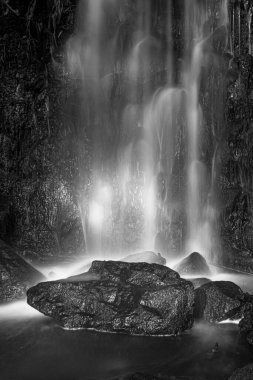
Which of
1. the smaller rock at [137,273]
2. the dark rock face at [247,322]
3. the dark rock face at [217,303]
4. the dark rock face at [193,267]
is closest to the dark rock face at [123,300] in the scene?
the smaller rock at [137,273]

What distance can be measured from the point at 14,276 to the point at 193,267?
18.7 feet

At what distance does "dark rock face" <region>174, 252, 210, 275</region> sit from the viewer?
12.7 m

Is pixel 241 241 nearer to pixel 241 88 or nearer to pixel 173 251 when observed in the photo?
pixel 173 251

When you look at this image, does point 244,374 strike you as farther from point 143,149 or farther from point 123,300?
point 143,149

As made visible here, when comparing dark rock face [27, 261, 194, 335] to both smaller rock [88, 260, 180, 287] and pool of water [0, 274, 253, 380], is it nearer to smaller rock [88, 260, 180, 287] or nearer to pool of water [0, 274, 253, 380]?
smaller rock [88, 260, 180, 287]

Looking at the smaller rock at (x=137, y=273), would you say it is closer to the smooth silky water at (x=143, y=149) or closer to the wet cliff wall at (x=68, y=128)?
the smooth silky water at (x=143, y=149)

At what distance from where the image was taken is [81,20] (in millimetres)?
21500

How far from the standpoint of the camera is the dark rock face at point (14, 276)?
10.6 meters

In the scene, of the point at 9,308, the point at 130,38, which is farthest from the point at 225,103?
the point at 9,308

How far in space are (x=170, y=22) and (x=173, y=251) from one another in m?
12.7

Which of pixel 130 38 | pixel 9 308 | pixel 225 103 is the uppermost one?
pixel 130 38

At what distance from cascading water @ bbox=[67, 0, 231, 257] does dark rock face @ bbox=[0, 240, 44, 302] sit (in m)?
6.55

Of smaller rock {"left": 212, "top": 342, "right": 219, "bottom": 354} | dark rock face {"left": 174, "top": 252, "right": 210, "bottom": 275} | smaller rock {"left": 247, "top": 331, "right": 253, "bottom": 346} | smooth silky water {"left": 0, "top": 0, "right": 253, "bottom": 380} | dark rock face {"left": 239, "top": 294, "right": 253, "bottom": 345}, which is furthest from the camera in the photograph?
smooth silky water {"left": 0, "top": 0, "right": 253, "bottom": 380}

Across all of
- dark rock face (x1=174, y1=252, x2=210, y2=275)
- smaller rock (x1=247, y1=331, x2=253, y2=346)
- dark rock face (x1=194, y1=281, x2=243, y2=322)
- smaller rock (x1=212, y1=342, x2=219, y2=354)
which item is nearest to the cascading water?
dark rock face (x1=174, y1=252, x2=210, y2=275)
